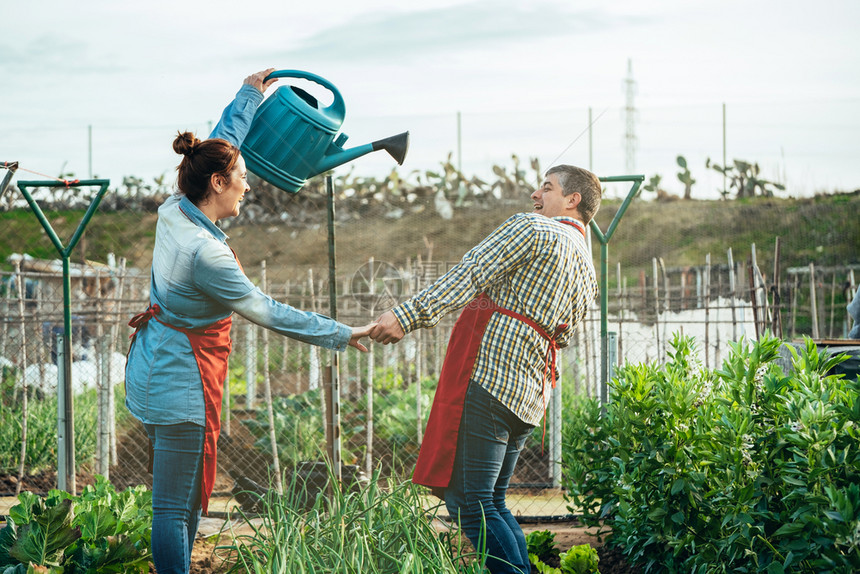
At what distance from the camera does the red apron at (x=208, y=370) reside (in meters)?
1.95

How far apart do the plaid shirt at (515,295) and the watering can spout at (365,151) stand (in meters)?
0.51

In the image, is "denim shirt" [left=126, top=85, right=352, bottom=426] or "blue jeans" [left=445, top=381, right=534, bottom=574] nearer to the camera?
"denim shirt" [left=126, top=85, right=352, bottom=426]

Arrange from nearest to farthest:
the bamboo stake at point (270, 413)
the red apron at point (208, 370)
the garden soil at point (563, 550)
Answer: the red apron at point (208, 370) → the garden soil at point (563, 550) → the bamboo stake at point (270, 413)

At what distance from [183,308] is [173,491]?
0.49 m

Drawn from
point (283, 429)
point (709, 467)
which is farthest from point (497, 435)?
point (283, 429)

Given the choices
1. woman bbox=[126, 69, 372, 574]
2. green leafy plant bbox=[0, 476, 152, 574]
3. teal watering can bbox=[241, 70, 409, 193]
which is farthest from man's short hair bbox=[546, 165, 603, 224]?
green leafy plant bbox=[0, 476, 152, 574]

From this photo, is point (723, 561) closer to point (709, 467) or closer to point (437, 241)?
point (709, 467)

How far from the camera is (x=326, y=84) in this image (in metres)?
2.39

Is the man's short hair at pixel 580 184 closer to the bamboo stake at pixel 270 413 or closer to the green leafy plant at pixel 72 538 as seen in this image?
the green leafy plant at pixel 72 538

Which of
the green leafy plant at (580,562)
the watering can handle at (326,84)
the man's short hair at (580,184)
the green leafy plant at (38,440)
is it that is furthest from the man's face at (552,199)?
the green leafy plant at (38,440)

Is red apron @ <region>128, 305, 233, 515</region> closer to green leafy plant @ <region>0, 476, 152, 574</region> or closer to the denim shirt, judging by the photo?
the denim shirt

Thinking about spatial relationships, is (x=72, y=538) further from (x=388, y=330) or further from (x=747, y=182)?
(x=747, y=182)

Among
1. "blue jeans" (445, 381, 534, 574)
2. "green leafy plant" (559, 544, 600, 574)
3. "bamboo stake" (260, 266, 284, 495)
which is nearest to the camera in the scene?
"blue jeans" (445, 381, 534, 574)

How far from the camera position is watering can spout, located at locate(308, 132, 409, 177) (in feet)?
7.82
